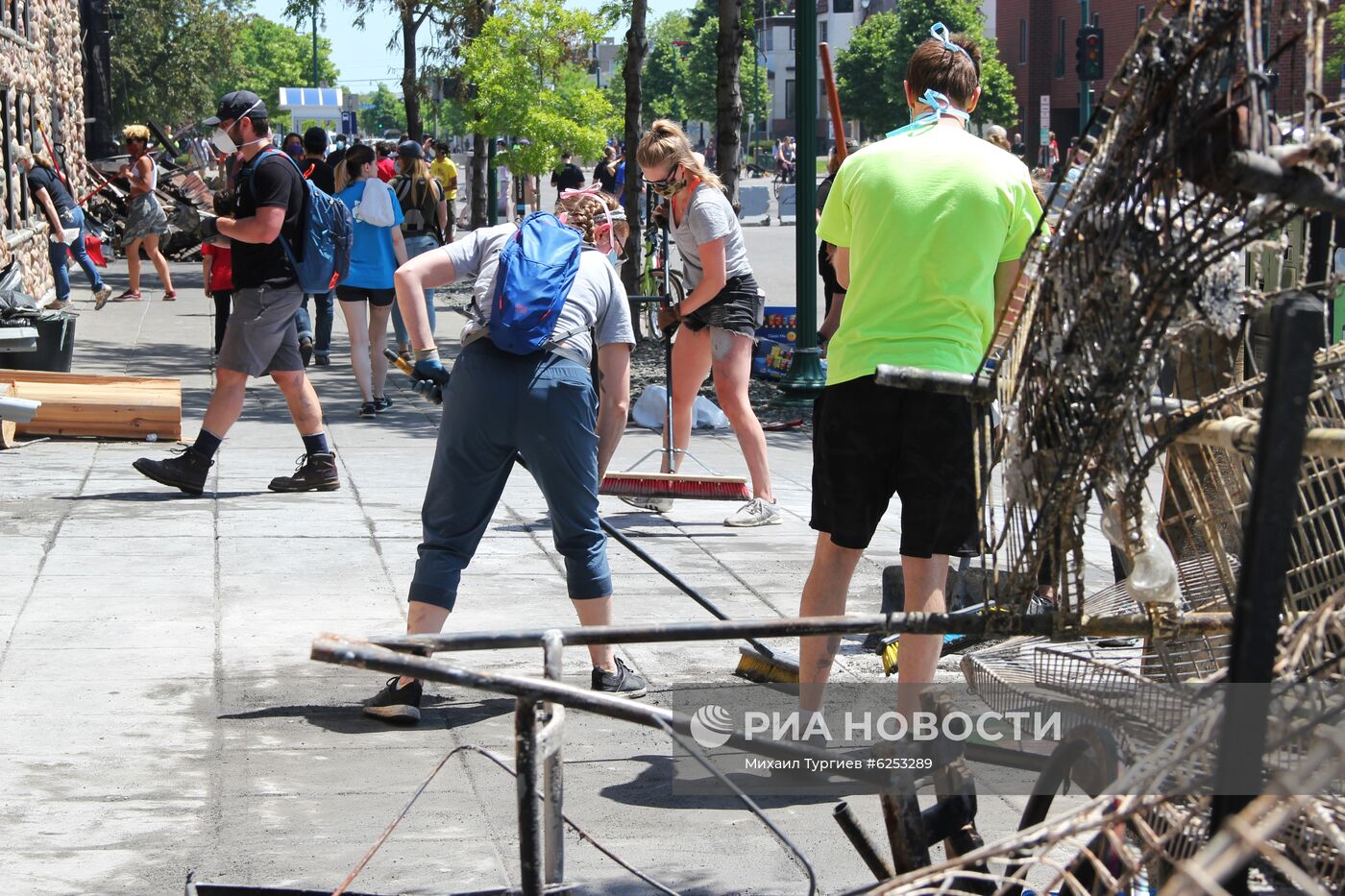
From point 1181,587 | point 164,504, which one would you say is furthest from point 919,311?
point 164,504

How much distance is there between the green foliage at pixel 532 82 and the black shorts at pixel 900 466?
18.2m

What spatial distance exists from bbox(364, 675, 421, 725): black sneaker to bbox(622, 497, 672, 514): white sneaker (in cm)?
327

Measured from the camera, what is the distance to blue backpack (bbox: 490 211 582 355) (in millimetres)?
5055

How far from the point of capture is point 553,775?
2596 mm

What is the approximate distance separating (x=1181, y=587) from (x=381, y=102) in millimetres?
144427

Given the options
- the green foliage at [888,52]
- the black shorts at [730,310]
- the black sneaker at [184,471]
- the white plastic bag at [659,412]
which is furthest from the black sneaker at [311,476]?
the green foliage at [888,52]

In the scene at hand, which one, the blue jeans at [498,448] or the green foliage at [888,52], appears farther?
the green foliage at [888,52]

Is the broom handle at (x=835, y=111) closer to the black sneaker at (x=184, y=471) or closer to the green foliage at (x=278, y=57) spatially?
the black sneaker at (x=184, y=471)

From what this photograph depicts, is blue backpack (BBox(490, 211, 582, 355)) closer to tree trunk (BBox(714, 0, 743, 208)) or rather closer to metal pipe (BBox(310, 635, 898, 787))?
metal pipe (BBox(310, 635, 898, 787))

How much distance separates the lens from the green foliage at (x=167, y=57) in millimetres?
45375

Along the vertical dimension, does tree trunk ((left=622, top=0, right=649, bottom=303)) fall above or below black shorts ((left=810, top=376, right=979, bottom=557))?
above

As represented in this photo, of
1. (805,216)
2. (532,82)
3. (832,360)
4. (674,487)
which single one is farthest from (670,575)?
(532,82)

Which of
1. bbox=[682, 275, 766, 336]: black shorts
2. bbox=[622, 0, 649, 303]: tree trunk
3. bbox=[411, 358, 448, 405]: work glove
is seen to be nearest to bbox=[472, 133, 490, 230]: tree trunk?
bbox=[622, 0, 649, 303]: tree trunk

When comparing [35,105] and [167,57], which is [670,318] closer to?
[35,105]
